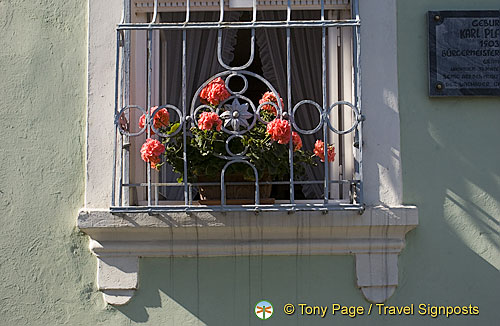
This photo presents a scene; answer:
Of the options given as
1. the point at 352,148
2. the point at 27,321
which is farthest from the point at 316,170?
the point at 27,321

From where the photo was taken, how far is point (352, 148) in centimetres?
395

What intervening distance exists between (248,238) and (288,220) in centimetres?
24

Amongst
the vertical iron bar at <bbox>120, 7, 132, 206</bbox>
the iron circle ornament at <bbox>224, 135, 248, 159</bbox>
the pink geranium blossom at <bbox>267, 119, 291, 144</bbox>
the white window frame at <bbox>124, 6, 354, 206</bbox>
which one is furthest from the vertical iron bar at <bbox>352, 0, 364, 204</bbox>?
the vertical iron bar at <bbox>120, 7, 132, 206</bbox>

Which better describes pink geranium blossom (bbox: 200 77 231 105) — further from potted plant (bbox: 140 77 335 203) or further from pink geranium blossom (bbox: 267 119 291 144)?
pink geranium blossom (bbox: 267 119 291 144)

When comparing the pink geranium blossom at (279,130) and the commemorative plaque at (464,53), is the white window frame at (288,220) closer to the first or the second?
the commemorative plaque at (464,53)

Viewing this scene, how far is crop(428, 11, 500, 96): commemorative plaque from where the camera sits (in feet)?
12.6

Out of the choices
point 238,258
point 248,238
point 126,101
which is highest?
point 126,101

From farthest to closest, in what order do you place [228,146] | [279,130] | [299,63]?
[299,63] → [228,146] → [279,130]

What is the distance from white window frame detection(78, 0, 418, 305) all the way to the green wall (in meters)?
0.06

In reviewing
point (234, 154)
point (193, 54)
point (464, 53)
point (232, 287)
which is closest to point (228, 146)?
point (234, 154)

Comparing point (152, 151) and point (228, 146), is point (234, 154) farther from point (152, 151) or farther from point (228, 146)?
point (152, 151)

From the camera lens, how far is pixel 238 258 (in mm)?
3787

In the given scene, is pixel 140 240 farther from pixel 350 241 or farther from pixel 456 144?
pixel 456 144

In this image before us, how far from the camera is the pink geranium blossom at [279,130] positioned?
3572 mm
